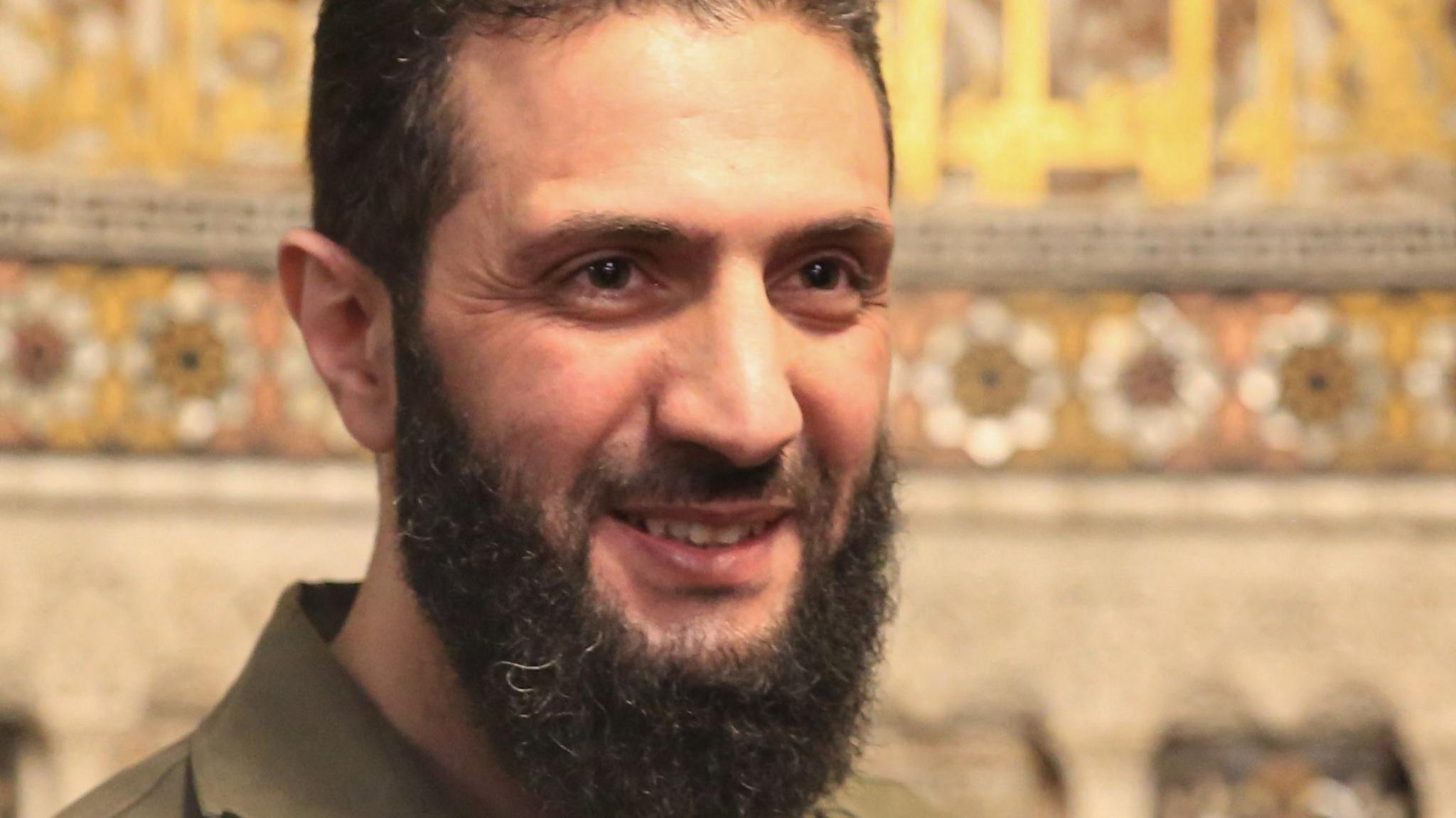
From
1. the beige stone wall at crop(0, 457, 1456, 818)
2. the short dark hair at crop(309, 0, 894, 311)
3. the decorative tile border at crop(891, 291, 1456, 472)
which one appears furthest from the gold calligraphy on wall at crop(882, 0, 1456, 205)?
the short dark hair at crop(309, 0, 894, 311)

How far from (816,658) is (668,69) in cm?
33

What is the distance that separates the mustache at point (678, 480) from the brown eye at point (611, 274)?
0.09 m

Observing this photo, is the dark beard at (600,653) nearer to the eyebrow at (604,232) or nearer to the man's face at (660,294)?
the man's face at (660,294)

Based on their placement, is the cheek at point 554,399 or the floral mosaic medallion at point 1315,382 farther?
the floral mosaic medallion at point 1315,382

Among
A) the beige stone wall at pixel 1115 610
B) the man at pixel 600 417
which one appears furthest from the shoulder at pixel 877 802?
the beige stone wall at pixel 1115 610

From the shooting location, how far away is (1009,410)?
2.67 m

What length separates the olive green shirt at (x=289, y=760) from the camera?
3.75 feet

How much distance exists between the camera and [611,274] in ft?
3.69

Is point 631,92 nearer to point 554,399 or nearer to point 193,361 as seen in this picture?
point 554,399

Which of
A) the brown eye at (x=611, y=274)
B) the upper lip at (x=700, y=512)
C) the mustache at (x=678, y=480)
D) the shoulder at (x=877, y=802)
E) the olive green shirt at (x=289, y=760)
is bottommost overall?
the shoulder at (x=877, y=802)

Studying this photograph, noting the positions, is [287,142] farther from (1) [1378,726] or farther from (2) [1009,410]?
(1) [1378,726]

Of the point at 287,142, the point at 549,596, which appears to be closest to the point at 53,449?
Answer: the point at 287,142

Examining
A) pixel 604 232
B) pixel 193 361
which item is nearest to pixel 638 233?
pixel 604 232

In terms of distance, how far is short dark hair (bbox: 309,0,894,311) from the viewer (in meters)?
1.14
